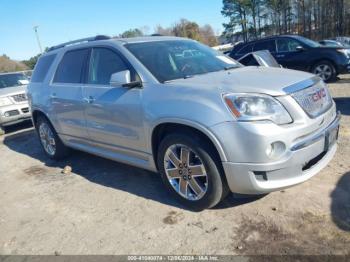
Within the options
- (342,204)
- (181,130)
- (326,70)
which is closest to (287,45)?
(326,70)

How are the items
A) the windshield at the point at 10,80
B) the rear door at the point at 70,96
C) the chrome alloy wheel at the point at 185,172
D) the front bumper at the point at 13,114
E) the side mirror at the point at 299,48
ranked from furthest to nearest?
the side mirror at the point at 299,48
the windshield at the point at 10,80
the front bumper at the point at 13,114
the rear door at the point at 70,96
the chrome alloy wheel at the point at 185,172

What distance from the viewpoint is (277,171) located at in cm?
308

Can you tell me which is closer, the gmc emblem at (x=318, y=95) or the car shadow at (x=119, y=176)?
the gmc emblem at (x=318, y=95)

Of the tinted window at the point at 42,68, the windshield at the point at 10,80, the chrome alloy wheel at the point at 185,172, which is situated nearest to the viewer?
the chrome alloy wheel at the point at 185,172

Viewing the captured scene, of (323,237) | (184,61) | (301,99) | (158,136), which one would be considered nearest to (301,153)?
(301,99)

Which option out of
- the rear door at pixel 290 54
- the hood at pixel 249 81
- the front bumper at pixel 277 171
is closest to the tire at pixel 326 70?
the rear door at pixel 290 54

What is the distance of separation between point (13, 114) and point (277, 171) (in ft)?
26.9

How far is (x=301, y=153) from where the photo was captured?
122 inches

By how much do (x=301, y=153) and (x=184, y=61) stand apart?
1.82 meters

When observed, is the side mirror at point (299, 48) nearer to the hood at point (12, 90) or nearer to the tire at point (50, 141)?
the tire at point (50, 141)

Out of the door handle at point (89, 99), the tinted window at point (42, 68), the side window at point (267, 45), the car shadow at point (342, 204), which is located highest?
the tinted window at point (42, 68)

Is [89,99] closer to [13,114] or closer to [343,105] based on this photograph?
[343,105]

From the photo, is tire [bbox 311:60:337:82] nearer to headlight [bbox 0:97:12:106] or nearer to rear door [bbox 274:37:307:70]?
rear door [bbox 274:37:307:70]

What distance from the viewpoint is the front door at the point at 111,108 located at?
12.9 feet
